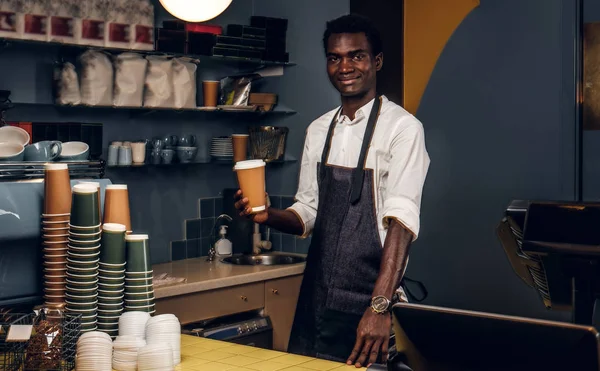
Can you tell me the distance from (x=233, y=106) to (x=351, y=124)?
5.71ft

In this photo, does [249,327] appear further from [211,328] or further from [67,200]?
[67,200]

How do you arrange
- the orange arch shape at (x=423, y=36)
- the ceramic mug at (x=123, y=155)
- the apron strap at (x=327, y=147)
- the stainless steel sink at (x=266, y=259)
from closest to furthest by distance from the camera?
the apron strap at (x=327, y=147) → the orange arch shape at (x=423, y=36) → the ceramic mug at (x=123, y=155) → the stainless steel sink at (x=266, y=259)

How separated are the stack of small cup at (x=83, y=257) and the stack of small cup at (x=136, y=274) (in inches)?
3.8

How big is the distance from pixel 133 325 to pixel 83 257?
0.22 meters

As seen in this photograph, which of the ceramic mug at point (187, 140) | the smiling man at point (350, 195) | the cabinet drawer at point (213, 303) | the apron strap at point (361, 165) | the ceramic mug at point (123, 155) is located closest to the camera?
the smiling man at point (350, 195)

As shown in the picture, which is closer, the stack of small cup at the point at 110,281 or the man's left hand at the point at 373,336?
the stack of small cup at the point at 110,281

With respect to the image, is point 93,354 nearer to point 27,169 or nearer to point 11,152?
point 27,169

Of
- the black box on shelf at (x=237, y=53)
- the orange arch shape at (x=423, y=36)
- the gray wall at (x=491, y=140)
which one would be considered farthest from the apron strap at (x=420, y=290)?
the black box on shelf at (x=237, y=53)

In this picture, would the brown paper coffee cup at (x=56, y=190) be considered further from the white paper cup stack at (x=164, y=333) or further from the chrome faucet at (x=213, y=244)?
the chrome faucet at (x=213, y=244)

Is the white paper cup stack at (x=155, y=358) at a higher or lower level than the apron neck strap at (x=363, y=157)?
lower

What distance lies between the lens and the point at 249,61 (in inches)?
188

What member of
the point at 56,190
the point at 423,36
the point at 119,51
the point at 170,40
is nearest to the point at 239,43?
the point at 170,40

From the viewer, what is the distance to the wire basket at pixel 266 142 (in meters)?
4.63

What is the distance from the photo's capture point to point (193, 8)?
10.4 feet
